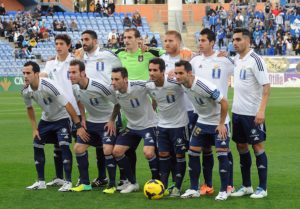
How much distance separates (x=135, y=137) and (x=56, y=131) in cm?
137

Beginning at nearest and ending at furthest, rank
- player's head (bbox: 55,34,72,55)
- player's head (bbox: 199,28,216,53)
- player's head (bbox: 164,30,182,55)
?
1. player's head (bbox: 199,28,216,53)
2. player's head (bbox: 164,30,182,55)
3. player's head (bbox: 55,34,72,55)

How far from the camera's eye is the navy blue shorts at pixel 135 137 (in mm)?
12305

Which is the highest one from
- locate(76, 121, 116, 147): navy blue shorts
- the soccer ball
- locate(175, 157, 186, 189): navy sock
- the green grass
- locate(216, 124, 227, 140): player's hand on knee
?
locate(216, 124, 227, 140): player's hand on knee

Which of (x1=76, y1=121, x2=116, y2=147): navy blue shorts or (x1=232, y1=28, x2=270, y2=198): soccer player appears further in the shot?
(x1=76, y1=121, x2=116, y2=147): navy blue shorts

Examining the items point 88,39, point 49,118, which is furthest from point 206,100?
point 49,118

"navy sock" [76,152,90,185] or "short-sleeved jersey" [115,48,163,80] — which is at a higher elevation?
"short-sleeved jersey" [115,48,163,80]

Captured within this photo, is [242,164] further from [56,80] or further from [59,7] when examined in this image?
[59,7]

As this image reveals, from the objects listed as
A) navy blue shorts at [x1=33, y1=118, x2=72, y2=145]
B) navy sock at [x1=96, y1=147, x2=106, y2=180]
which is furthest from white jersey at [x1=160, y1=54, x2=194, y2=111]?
navy blue shorts at [x1=33, y1=118, x2=72, y2=145]

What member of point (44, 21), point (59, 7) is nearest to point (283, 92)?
point (44, 21)

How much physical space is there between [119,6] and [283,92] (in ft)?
83.7

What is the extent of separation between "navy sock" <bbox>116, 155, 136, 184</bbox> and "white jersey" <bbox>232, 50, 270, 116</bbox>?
1961 mm

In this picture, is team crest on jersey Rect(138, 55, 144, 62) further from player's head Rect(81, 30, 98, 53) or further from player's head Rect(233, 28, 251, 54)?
player's head Rect(233, 28, 251, 54)

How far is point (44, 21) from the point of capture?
5153cm

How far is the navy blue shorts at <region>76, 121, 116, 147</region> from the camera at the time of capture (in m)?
12.5
